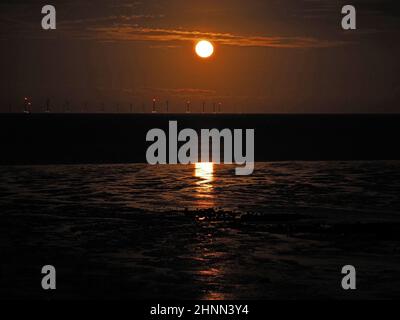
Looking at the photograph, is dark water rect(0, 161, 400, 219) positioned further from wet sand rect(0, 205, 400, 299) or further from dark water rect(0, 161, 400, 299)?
wet sand rect(0, 205, 400, 299)

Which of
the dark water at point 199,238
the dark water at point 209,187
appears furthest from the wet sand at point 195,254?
the dark water at point 209,187

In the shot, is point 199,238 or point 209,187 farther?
point 209,187

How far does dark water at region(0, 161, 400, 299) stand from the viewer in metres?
23.2

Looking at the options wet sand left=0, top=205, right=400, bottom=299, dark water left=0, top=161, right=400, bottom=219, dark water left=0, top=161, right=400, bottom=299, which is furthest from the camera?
dark water left=0, top=161, right=400, bottom=219

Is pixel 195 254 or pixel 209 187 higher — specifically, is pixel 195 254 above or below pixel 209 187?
below

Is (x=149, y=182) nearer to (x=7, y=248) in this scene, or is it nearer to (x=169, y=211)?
(x=169, y=211)

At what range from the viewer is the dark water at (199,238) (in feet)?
76.0

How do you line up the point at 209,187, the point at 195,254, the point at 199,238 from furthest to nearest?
the point at 209,187
the point at 199,238
the point at 195,254

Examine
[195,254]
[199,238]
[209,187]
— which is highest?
[209,187]

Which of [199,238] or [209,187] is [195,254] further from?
[209,187]

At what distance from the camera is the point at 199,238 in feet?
102

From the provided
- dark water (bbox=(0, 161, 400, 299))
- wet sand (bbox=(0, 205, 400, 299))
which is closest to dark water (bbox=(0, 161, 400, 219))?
dark water (bbox=(0, 161, 400, 299))

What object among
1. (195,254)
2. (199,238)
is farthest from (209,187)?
(195,254)

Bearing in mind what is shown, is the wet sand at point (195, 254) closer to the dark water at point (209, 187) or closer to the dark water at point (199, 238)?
the dark water at point (199, 238)
